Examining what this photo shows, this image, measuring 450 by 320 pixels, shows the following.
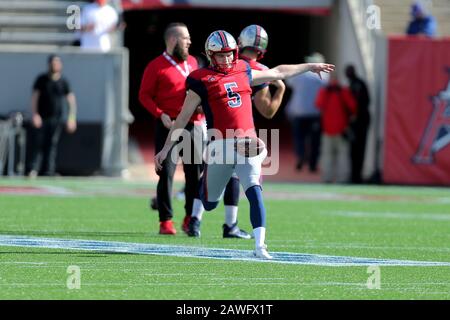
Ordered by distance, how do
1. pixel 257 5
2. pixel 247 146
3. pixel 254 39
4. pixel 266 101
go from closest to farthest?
pixel 247 146, pixel 266 101, pixel 254 39, pixel 257 5

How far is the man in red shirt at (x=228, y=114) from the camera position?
34.1ft

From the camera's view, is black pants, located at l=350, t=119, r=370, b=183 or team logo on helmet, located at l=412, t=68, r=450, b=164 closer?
team logo on helmet, located at l=412, t=68, r=450, b=164

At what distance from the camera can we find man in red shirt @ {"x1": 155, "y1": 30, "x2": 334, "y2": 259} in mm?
10391

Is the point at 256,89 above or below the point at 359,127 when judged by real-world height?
above

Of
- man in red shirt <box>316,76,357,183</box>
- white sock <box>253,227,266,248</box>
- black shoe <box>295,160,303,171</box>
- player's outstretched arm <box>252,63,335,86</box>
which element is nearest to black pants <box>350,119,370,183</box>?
man in red shirt <box>316,76,357,183</box>

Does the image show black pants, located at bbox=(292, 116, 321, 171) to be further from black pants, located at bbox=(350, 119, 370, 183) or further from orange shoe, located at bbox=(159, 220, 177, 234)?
orange shoe, located at bbox=(159, 220, 177, 234)

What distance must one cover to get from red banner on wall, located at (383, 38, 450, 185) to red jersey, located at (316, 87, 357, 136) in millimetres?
682

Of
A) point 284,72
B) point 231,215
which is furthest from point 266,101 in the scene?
point 231,215

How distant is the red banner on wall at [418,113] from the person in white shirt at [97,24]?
15.7 feet

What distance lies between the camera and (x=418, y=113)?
70.2 ft

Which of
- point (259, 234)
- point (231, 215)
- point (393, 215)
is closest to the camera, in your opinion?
point (259, 234)

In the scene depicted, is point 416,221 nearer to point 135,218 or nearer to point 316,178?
point 135,218

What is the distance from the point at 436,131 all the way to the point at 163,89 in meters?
9.81

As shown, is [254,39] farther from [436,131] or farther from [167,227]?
[436,131]
